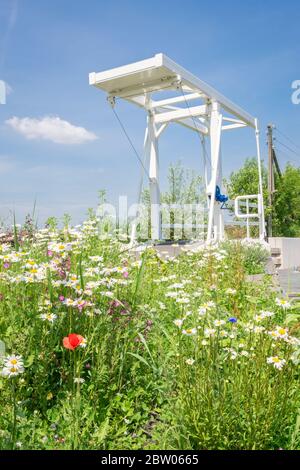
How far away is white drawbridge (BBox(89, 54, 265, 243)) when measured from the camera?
8.26 meters

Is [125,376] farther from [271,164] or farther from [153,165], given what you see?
[271,164]

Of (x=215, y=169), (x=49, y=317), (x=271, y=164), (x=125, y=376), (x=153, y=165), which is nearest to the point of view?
(x=49, y=317)

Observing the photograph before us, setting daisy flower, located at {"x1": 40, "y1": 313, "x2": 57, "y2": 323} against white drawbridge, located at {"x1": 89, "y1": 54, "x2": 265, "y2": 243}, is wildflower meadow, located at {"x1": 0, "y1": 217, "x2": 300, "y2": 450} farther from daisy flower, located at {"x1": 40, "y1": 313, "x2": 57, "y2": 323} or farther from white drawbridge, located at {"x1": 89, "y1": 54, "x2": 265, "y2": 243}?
white drawbridge, located at {"x1": 89, "y1": 54, "x2": 265, "y2": 243}

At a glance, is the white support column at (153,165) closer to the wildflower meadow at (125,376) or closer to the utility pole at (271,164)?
the wildflower meadow at (125,376)

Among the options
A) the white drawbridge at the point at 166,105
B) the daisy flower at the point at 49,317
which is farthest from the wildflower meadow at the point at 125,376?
the white drawbridge at the point at 166,105

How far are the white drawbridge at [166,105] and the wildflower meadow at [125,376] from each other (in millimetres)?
5779

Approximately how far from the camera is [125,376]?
2541 millimetres

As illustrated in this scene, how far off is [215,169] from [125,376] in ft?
23.8

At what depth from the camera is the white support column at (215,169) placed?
30.6 feet

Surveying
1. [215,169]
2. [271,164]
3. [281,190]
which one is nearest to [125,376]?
[215,169]

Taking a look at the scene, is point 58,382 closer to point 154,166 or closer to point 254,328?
point 254,328

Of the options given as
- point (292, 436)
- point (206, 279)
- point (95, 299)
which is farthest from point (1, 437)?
point (206, 279)

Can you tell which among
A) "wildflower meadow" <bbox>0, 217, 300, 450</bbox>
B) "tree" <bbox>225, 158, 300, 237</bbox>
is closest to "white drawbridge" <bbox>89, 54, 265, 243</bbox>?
"wildflower meadow" <bbox>0, 217, 300, 450</bbox>
